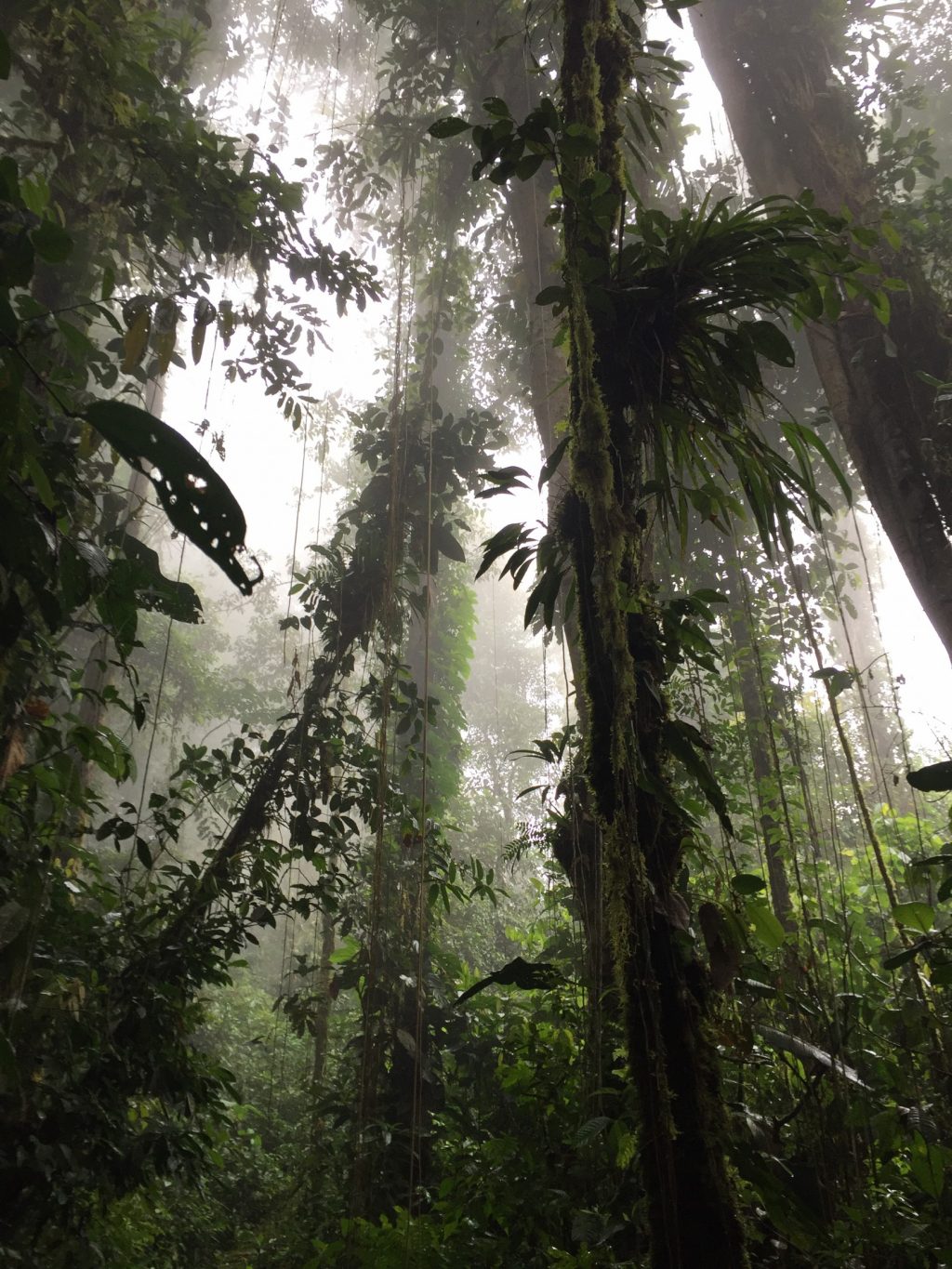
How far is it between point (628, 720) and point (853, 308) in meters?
2.63

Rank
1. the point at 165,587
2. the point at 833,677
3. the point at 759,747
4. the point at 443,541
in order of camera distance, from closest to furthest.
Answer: the point at 165,587
the point at 833,677
the point at 443,541
the point at 759,747

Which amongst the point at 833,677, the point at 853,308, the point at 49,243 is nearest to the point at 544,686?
the point at 833,677

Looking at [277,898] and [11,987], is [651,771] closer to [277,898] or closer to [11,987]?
[11,987]

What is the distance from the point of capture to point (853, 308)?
2.96m


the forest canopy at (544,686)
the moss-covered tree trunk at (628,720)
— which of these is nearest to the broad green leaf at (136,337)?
the forest canopy at (544,686)

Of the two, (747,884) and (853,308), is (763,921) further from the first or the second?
(853,308)

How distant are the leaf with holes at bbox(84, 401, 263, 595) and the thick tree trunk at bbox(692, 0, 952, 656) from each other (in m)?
2.33

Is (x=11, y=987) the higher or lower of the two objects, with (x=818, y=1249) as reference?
higher

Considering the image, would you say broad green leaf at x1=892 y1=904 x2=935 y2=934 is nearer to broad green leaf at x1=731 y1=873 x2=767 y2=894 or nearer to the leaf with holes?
broad green leaf at x1=731 y1=873 x2=767 y2=894

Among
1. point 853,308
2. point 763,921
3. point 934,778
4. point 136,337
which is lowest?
point 763,921

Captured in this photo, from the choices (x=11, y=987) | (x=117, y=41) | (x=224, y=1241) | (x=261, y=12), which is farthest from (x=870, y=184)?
(x=261, y=12)

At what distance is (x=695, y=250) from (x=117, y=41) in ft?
5.68

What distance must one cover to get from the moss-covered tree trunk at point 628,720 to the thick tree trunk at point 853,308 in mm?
1428

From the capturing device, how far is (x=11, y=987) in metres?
1.61
